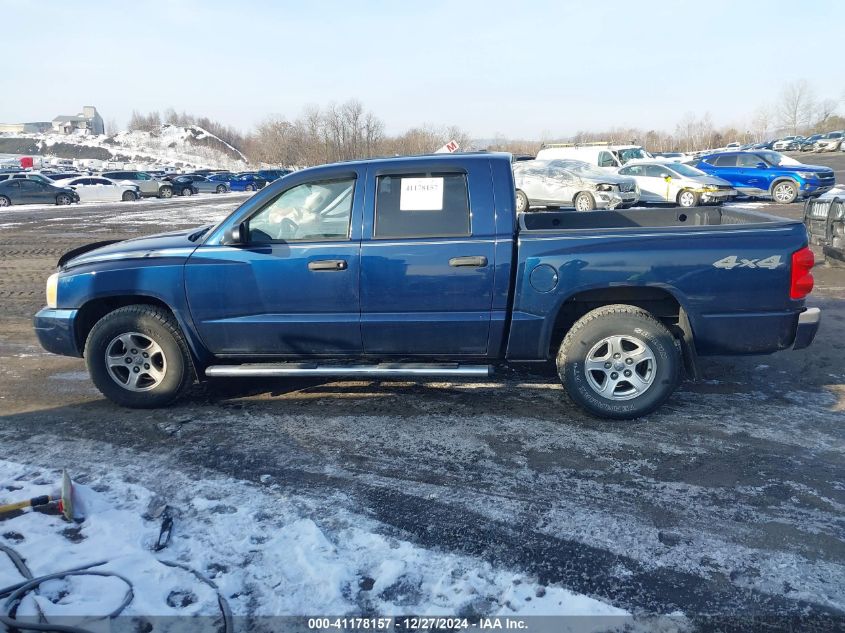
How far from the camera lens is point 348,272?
4.51m

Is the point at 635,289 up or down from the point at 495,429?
up

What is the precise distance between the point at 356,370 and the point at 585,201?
14.1 meters

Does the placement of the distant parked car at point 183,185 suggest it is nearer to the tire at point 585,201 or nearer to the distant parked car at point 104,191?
the distant parked car at point 104,191

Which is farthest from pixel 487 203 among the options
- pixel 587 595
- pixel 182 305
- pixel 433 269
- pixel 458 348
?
pixel 587 595

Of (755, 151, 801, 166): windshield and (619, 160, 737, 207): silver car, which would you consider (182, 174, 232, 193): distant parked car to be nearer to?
(619, 160, 737, 207): silver car

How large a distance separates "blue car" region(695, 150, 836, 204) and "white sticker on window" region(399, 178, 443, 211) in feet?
61.2

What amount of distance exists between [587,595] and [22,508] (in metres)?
2.92

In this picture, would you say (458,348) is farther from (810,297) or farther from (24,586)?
(810,297)

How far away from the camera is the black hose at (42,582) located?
2.54 metres

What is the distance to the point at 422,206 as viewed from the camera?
4566mm

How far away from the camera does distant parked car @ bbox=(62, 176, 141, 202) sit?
3381cm

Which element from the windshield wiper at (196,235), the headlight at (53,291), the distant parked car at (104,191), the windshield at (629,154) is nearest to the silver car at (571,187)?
the windshield at (629,154)

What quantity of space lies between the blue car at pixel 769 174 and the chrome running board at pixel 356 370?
18.8m

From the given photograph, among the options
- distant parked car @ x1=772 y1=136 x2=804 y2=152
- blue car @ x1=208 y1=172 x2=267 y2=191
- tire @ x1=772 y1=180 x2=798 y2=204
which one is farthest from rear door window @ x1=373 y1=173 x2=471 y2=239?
distant parked car @ x1=772 y1=136 x2=804 y2=152
